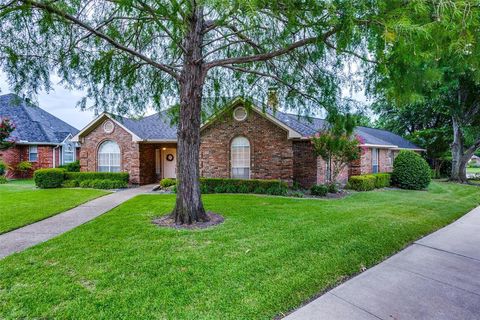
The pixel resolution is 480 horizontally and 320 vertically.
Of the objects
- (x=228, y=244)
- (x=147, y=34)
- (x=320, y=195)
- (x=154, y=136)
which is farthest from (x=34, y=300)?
(x=154, y=136)

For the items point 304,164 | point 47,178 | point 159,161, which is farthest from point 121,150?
point 304,164

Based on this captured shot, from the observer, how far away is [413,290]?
3.79 meters

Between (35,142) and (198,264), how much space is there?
2213 centimetres

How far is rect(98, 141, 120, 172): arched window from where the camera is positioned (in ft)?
55.1

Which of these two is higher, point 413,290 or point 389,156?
point 389,156

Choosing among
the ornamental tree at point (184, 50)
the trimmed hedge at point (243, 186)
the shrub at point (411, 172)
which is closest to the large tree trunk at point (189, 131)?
the ornamental tree at point (184, 50)

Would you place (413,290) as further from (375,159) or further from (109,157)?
(109,157)

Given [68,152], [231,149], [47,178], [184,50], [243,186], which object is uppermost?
[184,50]

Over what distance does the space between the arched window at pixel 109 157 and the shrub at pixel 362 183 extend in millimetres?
13917

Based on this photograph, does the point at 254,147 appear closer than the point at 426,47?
No

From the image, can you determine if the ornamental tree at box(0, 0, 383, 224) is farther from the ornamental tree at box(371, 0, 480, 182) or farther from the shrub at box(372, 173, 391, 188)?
the shrub at box(372, 173, 391, 188)

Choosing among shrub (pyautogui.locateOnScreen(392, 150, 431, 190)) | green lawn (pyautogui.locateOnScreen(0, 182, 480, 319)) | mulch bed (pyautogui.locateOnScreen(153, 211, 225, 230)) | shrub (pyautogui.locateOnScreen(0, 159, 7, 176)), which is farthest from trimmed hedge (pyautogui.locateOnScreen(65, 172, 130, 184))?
shrub (pyautogui.locateOnScreen(392, 150, 431, 190))

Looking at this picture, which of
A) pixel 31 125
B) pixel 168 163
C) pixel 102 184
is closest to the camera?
pixel 102 184

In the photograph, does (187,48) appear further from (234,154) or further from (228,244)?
(234,154)
